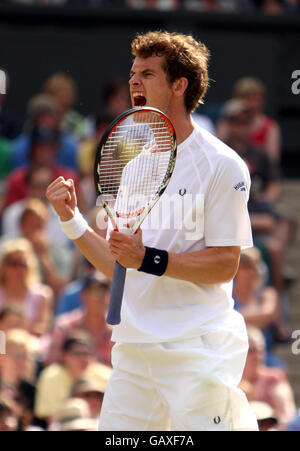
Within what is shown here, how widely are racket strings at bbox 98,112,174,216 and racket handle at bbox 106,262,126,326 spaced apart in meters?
0.22

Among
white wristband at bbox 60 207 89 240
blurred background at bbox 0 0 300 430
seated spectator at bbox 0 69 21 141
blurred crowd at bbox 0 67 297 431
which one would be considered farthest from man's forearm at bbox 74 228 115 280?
seated spectator at bbox 0 69 21 141

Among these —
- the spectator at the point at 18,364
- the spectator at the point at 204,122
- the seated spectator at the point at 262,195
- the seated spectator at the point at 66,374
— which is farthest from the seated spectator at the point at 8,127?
the seated spectator at the point at 66,374

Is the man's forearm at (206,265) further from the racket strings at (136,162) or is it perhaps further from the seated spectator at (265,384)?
the seated spectator at (265,384)

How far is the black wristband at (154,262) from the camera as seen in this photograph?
Result: 11.7 ft

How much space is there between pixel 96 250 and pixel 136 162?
369 millimetres

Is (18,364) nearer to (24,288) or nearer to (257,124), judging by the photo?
(24,288)

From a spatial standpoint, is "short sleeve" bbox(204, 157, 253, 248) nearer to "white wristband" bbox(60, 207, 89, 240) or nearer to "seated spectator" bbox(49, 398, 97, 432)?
"white wristband" bbox(60, 207, 89, 240)

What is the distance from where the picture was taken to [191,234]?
3744 millimetres

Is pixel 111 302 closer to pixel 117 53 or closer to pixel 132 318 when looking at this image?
pixel 132 318

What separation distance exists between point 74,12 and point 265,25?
1.95 metres

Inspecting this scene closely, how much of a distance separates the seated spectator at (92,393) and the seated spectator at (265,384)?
899mm

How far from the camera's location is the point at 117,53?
10648mm

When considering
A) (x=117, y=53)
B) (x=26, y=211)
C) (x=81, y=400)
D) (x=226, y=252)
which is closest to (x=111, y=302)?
(x=226, y=252)

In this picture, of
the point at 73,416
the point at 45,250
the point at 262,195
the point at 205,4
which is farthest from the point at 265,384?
the point at 205,4
